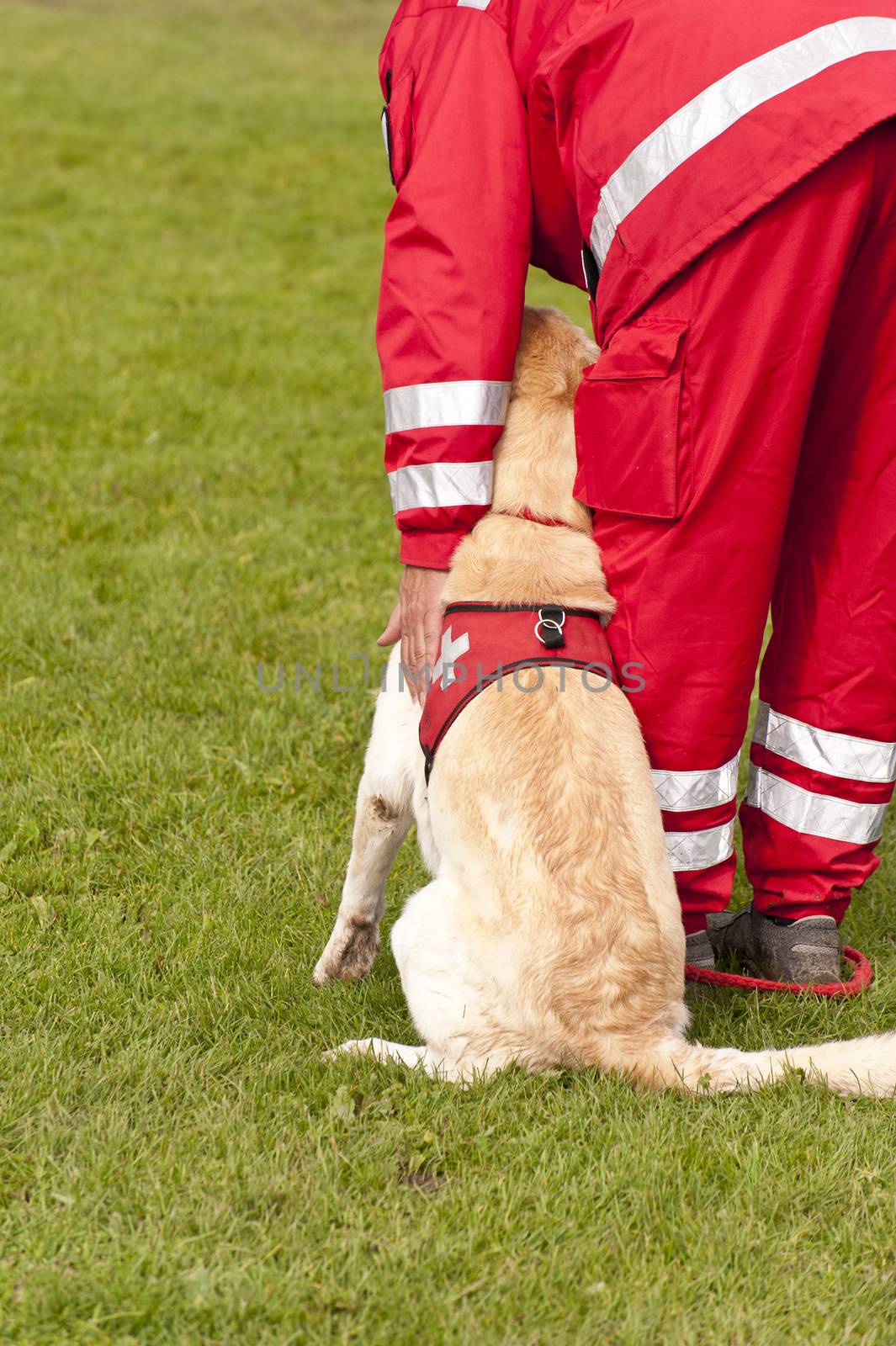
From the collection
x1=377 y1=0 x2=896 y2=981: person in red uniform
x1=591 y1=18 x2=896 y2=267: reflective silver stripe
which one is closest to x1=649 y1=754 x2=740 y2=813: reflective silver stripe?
x1=377 y1=0 x2=896 y2=981: person in red uniform

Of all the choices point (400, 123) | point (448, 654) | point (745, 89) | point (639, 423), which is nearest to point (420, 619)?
point (448, 654)

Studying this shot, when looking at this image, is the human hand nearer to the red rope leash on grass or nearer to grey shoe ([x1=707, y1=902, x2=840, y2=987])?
the red rope leash on grass

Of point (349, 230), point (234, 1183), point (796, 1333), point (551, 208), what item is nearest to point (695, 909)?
point (796, 1333)

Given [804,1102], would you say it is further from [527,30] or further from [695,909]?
[527,30]

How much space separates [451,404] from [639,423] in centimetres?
43

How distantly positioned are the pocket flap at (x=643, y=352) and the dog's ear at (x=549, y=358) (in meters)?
0.22

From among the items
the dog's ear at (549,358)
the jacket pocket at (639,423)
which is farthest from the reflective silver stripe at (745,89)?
the dog's ear at (549,358)

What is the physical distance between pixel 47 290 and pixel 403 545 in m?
6.64

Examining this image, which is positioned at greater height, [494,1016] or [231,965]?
[494,1016]

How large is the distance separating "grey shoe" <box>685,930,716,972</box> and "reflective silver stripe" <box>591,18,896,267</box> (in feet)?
5.94

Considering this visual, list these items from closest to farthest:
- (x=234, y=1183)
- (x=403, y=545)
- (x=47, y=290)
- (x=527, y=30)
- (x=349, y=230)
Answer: (x=234, y=1183) < (x=527, y=30) < (x=403, y=545) < (x=47, y=290) < (x=349, y=230)

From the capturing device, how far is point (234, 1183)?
231 centimetres

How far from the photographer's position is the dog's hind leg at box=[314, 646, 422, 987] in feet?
9.54

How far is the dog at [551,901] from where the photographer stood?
8.17 feet
